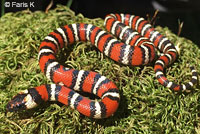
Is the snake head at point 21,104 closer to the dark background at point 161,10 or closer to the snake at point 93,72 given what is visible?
the snake at point 93,72

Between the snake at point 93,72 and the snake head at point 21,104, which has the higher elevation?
the snake at point 93,72

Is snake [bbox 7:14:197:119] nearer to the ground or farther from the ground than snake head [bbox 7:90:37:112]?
farther from the ground

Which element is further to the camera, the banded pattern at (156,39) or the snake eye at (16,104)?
the banded pattern at (156,39)

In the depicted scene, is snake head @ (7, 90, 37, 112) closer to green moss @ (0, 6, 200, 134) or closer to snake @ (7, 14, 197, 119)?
snake @ (7, 14, 197, 119)

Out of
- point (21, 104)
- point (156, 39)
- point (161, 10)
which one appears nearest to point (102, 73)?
point (21, 104)

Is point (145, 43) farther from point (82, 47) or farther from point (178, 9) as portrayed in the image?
point (178, 9)

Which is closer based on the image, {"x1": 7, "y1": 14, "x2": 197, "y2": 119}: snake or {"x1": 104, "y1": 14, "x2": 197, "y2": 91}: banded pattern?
{"x1": 7, "y1": 14, "x2": 197, "y2": 119}: snake

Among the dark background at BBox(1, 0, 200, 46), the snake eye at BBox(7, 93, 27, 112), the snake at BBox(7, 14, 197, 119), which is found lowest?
the snake eye at BBox(7, 93, 27, 112)

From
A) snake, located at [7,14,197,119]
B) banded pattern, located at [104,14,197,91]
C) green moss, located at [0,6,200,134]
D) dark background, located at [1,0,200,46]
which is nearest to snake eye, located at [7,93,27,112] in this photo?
snake, located at [7,14,197,119]

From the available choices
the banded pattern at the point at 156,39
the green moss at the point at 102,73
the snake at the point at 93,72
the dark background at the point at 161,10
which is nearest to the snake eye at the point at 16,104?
the snake at the point at 93,72
